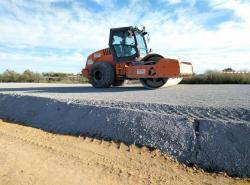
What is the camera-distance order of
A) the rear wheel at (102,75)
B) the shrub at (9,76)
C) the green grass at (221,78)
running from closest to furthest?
the rear wheel at (102,75)
the green grass at (221,78)
the shrub at (9,76)

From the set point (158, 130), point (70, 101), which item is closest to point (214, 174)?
point (158, 130)

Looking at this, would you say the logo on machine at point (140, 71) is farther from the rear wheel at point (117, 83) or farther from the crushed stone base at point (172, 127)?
the crushed stone base at point (172, 127)

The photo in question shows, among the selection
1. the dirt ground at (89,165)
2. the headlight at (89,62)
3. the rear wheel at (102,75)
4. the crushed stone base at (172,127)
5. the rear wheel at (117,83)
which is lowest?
the dirt ground at (89,165)

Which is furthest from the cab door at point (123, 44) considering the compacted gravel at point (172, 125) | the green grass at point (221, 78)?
the green grass at point (221, 78)

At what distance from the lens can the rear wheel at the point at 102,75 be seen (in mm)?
15422

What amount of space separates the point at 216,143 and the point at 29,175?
359cm

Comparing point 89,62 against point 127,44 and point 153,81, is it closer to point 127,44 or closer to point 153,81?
point 127,44

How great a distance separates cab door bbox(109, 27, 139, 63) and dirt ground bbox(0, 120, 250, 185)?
270 inches

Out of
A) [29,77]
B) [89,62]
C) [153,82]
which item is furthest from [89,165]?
[29,77]

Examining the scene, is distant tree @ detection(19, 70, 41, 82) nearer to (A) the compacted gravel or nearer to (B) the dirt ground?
(A) the compacted gravel

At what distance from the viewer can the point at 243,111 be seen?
7.82 metres

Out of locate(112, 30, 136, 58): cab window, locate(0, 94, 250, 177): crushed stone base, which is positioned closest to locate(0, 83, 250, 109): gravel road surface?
locate(0, 94, 250, 177): crushed stone base

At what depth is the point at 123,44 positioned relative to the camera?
1528cm

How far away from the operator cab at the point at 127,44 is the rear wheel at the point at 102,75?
0.53m
